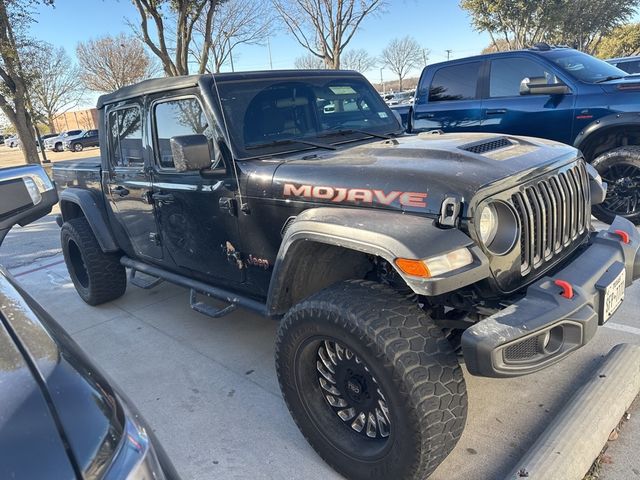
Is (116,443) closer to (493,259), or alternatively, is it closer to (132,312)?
(493,259)

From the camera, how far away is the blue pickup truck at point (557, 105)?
5324mm

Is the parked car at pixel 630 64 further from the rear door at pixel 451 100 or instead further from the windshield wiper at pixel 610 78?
the rear door at pixel 451 100

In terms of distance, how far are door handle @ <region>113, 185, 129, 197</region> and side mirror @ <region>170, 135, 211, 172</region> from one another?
4.40 ft

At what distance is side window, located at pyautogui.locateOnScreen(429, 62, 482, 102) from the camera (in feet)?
21.2

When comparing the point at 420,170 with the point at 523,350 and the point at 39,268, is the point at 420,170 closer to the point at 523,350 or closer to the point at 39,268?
the point at 523,350

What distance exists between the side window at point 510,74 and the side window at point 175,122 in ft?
14.7

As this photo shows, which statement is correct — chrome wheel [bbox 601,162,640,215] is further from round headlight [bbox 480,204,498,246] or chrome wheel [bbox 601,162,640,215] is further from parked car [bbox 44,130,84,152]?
parked car [bbox 44,130,84,152]

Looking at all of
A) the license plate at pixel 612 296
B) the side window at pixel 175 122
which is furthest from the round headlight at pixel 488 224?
the side window at pixel 175 122

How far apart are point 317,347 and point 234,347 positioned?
1.52 meters

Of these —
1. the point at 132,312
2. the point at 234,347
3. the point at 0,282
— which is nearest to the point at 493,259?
the point at 0,282

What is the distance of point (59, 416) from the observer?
3.34 ft

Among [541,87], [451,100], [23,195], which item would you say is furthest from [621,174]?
[23,195]

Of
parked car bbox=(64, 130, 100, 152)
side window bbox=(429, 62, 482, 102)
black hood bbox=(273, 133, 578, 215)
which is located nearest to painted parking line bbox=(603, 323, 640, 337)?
black hood bbox=(273, 133, 578, 215)

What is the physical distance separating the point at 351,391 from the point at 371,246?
74 centimetres
